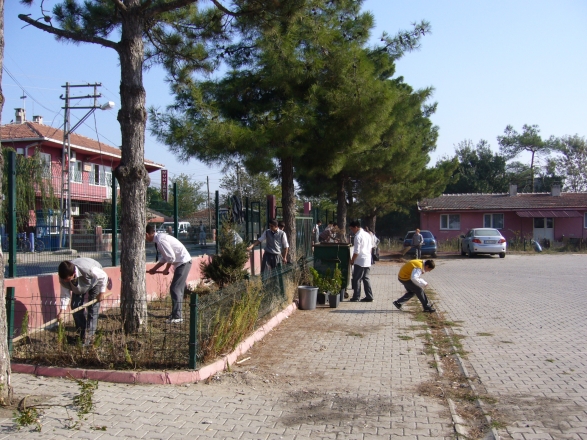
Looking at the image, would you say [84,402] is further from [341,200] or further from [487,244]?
[487,244]

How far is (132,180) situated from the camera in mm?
7500

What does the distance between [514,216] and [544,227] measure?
2.21 m

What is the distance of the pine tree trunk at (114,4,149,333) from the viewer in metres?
7.46

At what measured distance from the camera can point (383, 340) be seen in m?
8.52

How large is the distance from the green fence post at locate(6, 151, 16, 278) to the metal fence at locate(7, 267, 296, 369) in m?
0.61

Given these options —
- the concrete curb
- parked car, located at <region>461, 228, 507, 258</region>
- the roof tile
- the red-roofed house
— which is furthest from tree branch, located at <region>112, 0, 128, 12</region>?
the roof tile

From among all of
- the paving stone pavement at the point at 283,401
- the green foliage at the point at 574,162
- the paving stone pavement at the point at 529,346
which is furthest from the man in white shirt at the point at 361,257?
the green foliage at the point at 574,162

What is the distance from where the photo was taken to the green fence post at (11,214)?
24.3 ft

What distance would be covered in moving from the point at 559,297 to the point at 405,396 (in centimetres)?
912

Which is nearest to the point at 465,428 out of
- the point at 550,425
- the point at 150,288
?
the point at 550,425

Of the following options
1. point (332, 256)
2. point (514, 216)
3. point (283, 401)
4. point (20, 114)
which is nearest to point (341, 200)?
point (332, 256)

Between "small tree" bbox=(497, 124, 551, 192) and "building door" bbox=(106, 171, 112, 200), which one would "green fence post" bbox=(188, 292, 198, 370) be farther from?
"small tree" bbox=(497, 124, 551, 192)

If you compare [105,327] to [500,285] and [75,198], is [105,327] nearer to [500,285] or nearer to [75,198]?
[75,198]

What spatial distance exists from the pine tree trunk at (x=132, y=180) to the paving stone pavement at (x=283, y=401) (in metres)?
1.65
